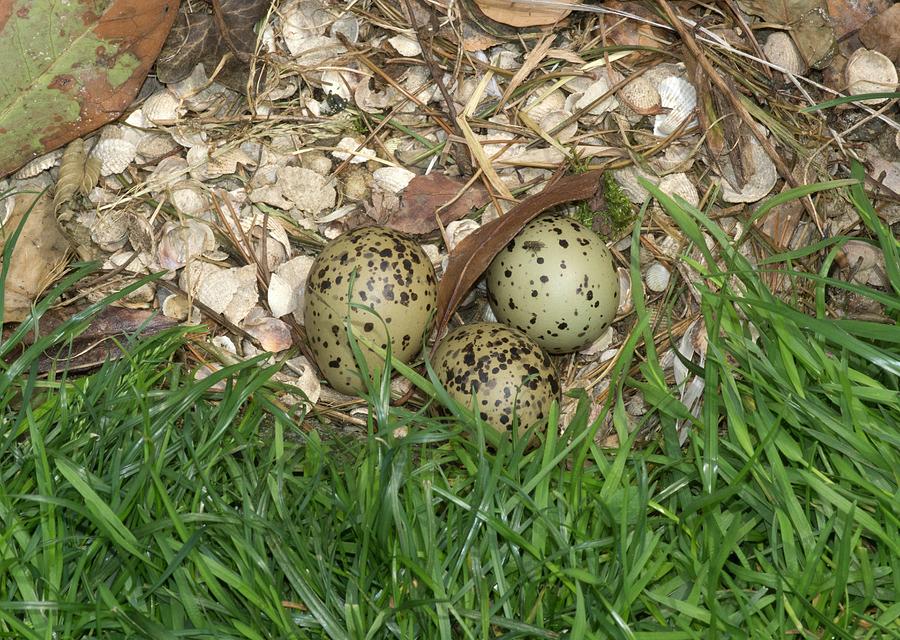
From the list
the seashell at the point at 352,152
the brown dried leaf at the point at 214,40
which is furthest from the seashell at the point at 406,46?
the brown dried leaf at the point at 214,40

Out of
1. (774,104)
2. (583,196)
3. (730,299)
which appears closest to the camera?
(730,299)

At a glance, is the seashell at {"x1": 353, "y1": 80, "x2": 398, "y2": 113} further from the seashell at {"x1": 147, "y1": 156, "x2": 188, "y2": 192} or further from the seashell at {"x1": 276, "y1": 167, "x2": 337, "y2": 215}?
the seashell at {"x1": 147, "y1": 156, "x2": 188, "y2": 192}

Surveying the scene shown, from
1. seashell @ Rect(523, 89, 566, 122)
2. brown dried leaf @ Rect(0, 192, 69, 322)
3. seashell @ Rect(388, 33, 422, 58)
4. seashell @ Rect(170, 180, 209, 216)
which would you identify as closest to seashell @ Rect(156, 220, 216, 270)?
seashell @ Rect(170, 180, 209, 216)

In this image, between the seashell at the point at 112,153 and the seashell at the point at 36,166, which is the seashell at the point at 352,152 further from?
the seashell at the point at 36,166

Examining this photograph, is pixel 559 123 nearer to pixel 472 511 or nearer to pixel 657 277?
pixel 657 277

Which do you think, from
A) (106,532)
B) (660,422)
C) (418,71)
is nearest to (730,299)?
(660,422)

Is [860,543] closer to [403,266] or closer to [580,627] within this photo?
[580,627]

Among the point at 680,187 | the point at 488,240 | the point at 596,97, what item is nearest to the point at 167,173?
the point at 488,240
